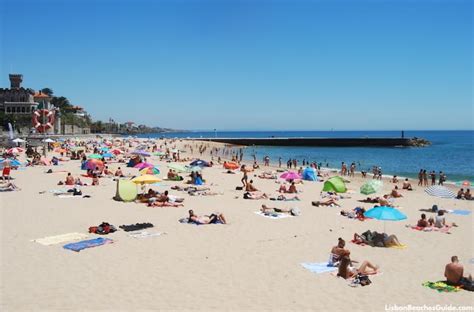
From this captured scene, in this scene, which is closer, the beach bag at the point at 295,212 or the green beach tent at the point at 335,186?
the beach bag at the point at 295,212

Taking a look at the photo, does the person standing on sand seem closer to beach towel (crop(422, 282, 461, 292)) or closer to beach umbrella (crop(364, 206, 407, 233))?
beach towel (crop(422, 282, 461, 292))

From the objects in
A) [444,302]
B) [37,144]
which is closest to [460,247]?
[444,302]

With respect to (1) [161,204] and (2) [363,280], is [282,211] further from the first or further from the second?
(2) [363,280]

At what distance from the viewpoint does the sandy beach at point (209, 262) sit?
704 centimetres

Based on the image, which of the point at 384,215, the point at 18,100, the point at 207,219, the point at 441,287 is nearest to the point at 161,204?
the point at 207,219

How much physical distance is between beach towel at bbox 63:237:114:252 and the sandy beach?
22 centimetres

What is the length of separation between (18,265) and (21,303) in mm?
2099

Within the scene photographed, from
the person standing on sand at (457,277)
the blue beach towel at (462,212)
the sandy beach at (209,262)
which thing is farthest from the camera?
the blue beach towel at (462,212)

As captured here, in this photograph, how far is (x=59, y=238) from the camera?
34.6 feet

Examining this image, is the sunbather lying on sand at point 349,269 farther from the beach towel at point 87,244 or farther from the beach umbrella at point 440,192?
the beach umbrella at point 440,192

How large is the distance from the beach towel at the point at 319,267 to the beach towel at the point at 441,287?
174cm

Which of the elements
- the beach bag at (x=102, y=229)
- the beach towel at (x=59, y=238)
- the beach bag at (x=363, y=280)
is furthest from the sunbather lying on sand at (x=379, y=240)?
the beach towel at (x=59, y=238)

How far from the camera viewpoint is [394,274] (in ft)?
28.2

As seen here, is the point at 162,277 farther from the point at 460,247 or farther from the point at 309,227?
the point at 460,247
